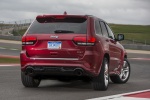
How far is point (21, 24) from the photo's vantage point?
249ft

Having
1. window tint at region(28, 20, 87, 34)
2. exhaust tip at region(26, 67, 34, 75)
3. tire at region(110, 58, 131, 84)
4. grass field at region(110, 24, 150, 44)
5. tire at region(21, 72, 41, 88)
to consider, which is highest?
window tint at region(28, 20, 87, 34)

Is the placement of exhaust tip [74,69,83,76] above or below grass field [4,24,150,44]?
above

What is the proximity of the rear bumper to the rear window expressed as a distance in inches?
26.1

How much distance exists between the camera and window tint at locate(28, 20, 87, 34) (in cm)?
971

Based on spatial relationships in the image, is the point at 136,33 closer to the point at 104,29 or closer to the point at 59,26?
the point at 104,29

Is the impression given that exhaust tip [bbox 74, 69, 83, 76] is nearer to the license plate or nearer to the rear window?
the license plate

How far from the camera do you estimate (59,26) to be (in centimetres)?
984

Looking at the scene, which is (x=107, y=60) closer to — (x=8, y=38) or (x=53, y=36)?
(x=53, y=36)

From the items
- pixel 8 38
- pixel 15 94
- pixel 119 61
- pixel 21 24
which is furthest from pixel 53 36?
pixel 21 24

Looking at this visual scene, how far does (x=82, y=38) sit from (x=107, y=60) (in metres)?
1.31

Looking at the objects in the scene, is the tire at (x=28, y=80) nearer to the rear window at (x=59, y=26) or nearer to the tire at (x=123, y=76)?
the rear window at (x=59, y=26)

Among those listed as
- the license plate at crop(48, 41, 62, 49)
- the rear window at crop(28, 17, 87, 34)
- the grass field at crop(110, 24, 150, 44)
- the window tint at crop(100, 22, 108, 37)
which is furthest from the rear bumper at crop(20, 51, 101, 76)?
the grass field at crop(110, 24, 150, 44)

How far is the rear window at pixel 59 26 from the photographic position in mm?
9727

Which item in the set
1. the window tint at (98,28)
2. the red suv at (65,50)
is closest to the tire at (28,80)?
the red suv at (65,50)
